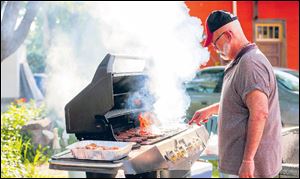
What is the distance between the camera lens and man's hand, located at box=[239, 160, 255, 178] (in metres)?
2.85

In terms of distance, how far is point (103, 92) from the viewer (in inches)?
133

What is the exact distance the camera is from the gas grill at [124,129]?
2955mm

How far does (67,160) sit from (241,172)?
1.22 m

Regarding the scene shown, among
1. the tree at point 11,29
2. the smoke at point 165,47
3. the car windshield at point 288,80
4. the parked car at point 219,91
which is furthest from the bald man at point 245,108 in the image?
the car windshield at point 288,80

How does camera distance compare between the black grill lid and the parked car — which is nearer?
the black grill lid

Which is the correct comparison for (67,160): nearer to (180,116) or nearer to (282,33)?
(180,116)

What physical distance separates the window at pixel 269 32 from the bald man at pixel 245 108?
33.0ft

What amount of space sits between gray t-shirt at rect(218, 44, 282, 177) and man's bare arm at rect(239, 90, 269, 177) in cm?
5

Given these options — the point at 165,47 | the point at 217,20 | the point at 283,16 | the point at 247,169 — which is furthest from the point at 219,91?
the point at 247,169

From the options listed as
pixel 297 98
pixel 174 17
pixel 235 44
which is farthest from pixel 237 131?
pixel 297 98

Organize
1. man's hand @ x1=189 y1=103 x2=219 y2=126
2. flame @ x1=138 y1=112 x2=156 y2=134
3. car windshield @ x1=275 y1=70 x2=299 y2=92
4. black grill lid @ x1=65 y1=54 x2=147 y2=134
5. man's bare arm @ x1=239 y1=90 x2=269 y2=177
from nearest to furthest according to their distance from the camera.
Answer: man's bare arm @ x1=239 y1=90 x2=269 y2=177, black grill lid @ x1=65 y1=54 x2=147 y2=134, man's hand @ x1=189 y1=103 x2=219 y2=126, flame @ x1=138 y1=112 x2=156 y2=134, car windshield @ x1=275 y1=70 x2=299 y2=92

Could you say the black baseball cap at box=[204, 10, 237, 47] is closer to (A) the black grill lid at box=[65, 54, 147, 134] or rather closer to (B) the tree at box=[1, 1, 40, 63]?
(A) the black grill lid at box=[65, 54, 147, 134]

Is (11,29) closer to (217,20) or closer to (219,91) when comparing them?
(219,91)

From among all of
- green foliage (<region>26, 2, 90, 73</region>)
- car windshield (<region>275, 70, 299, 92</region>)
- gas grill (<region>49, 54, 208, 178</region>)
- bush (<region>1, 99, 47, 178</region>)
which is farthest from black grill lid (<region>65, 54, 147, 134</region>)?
green foliage (<region>26, 2, 90, 73</region>)
